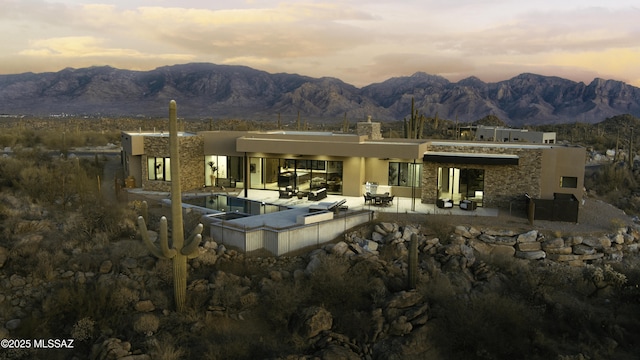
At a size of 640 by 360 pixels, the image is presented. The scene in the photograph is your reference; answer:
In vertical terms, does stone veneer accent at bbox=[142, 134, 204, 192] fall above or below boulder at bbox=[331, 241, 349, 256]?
above

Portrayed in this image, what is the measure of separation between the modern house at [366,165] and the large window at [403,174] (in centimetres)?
5

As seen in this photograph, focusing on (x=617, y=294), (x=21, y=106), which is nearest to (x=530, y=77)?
(x=21, y=106)

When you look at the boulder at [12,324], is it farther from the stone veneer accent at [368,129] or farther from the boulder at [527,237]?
the stone veneer accent at [368,129]

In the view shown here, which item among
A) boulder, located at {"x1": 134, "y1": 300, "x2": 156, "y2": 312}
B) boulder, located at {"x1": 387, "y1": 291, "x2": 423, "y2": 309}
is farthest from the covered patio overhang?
boulder, located at {"x1": 134, "y1": 300, "x2": 156, "y2": 312}

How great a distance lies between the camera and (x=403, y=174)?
87.6 feet

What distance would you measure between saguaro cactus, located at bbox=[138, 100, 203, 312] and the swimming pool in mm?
7342

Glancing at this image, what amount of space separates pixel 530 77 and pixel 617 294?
19555 cm

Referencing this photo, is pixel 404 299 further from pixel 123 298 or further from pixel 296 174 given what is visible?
pixel 296 174

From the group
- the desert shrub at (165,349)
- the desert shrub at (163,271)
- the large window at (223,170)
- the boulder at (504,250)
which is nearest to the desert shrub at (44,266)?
the desert shrub at (163,271)

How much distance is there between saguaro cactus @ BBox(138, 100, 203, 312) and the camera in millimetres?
13289

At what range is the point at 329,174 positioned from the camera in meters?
26.5

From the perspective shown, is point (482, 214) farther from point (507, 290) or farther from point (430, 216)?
point (507, 290)

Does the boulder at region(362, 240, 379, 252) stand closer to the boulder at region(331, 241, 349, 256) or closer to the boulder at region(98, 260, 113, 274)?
the boulder at region(331, 241, 349, 256)

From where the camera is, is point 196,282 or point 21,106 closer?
point 196,282
